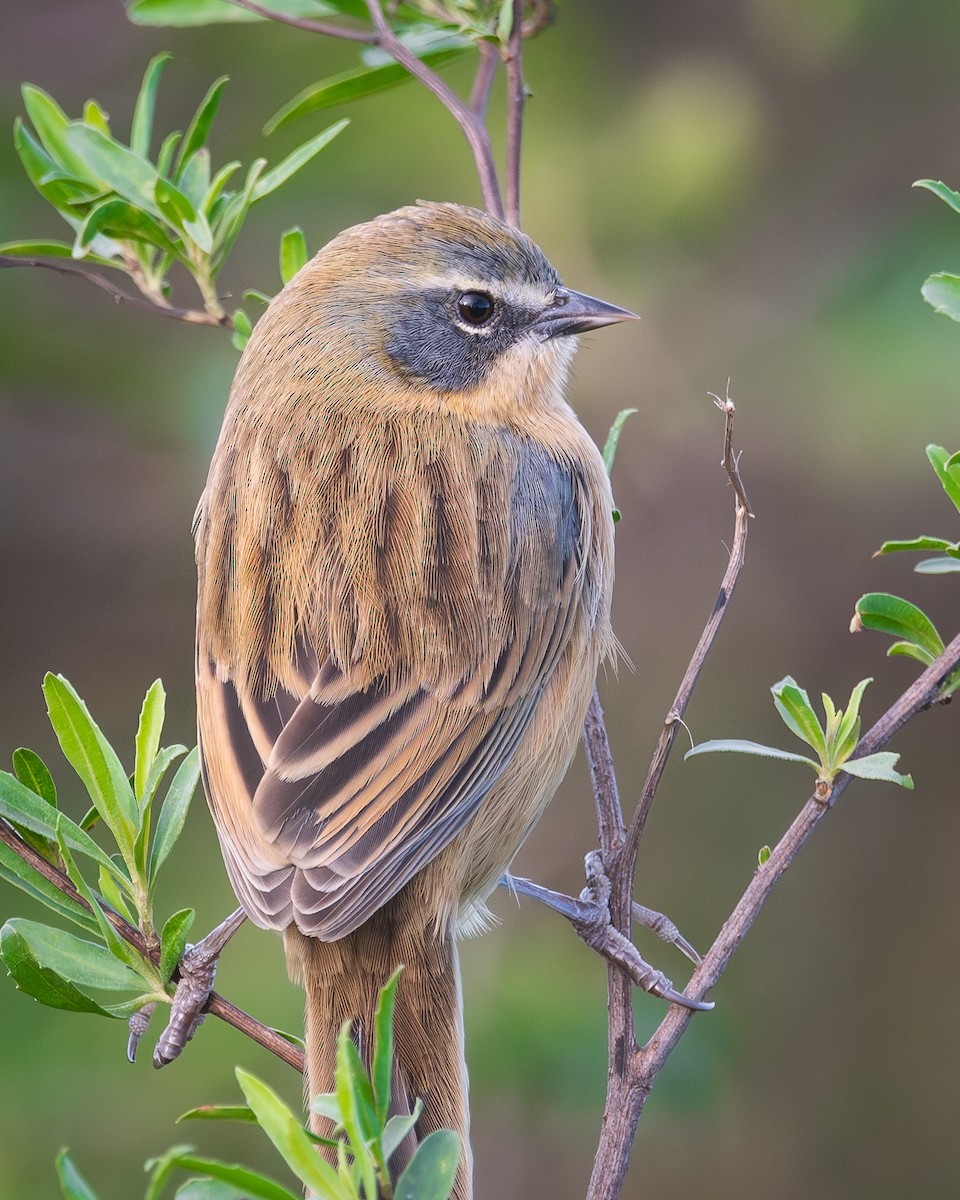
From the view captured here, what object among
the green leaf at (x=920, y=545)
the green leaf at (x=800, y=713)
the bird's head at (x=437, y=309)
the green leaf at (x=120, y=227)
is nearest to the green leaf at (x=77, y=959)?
the green leaf at (x=800, y=713)

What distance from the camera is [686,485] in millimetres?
7172

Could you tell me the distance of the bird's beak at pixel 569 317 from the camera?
14.2 ft

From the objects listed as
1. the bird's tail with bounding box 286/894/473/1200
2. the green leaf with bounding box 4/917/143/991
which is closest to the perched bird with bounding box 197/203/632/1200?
the bird's tail with bounding box 286/894/473/1200

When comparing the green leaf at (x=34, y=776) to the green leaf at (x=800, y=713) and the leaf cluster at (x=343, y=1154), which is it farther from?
the green leaf at (x=800, y=713)

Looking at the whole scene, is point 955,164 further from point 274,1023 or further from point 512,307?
point 274,1023

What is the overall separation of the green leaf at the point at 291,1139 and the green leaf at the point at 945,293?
6.03ft

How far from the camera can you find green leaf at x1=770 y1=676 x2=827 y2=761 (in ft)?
9.16

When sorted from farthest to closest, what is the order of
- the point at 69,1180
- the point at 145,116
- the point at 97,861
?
1. the point at 145,116
2. the point at 97,861
3. the point at 69,1180

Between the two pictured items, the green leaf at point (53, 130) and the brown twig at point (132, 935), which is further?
the green leaf at point (53, 130)

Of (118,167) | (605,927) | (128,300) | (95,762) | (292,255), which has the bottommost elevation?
(605,927)

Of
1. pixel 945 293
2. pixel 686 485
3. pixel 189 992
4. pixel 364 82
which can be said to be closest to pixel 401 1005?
pixel 189 992

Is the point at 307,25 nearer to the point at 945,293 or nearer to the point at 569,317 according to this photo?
the point at 569,317

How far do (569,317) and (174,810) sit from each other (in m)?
1.98

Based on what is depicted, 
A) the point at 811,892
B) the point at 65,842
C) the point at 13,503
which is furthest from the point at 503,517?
the point at 13,503
